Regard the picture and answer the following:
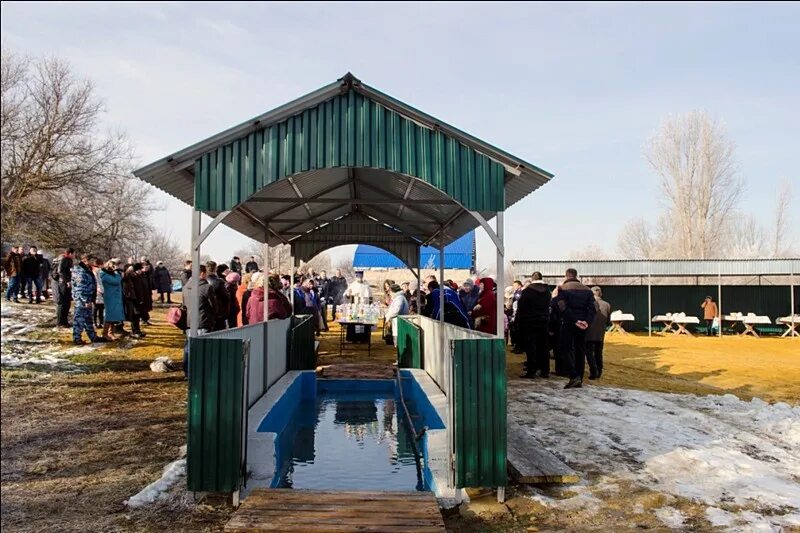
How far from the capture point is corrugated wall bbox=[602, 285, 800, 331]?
24828 mm

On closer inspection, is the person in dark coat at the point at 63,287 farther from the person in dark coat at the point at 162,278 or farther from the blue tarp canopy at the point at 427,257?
the blue tarp canopy at the point at 427,257

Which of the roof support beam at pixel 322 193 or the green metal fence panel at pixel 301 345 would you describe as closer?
the roof support beam at pixel 322 193

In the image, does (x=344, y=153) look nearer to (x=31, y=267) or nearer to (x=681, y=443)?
(x=681, y=443)

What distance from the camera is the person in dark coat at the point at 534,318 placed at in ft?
35.6

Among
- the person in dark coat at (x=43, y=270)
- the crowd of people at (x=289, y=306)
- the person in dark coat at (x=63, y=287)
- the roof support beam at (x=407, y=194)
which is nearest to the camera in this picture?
the roof support beam at (x=407, y=194)

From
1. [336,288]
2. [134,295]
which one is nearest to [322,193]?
[134,295]

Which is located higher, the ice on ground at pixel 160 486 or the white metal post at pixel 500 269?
the white metal post at pixel 500 269

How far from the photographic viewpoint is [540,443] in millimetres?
6766

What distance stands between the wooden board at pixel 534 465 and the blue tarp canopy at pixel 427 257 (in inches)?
538

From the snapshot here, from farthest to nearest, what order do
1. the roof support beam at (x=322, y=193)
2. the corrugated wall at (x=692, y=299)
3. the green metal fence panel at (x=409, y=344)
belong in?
the corrugated wall at (x=692, y=299)
the green metal fence panel at (x=409, y=344)
the roof support beam at (x=322, y=193)

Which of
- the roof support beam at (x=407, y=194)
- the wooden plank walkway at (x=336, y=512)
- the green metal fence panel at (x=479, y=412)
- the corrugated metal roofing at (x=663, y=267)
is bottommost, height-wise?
the wooden plank walkway at (x=336, y=512)

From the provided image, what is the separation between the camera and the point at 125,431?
6816 millimetres

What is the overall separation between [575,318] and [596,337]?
95 cm

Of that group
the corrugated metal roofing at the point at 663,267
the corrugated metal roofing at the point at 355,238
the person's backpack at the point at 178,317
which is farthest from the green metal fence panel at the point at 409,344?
the corrugated metal roofing at the point at 663,267
